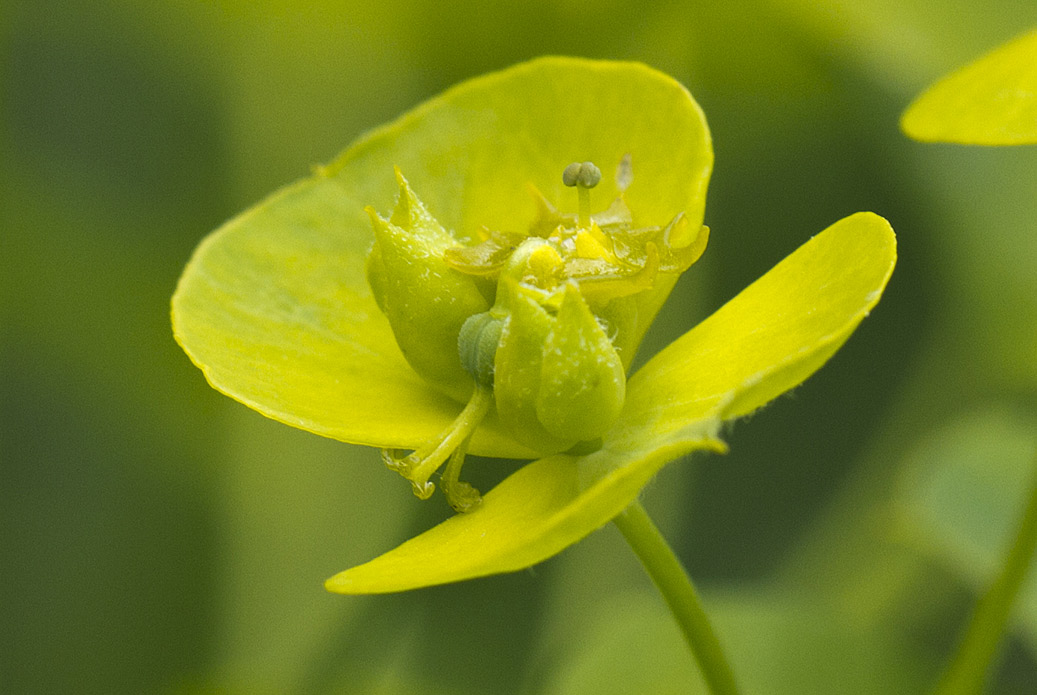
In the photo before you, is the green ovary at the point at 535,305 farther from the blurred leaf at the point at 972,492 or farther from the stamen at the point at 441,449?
the blurred leaf at the point at 972,492

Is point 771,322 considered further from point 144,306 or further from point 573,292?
point 144,306

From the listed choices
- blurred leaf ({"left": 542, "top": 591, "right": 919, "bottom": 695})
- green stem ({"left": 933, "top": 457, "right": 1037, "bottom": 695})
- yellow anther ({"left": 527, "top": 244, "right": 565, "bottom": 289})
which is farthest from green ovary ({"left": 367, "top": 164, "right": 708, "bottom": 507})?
blurred leaf ({"left": 542, "top": 591, "right": 919, "bottom": 695})

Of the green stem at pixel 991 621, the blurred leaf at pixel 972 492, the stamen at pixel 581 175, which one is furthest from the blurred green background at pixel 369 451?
the stamen at pixel 581 175

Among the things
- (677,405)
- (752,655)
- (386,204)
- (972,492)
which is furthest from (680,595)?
(972,492)

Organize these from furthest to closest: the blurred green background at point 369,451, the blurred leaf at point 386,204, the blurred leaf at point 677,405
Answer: the blurred green background at point 369,451, the blurred leaf at point 386,204, the blurred leaf at point 677,405

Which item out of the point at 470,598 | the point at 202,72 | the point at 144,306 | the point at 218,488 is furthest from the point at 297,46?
the point at 470,598
